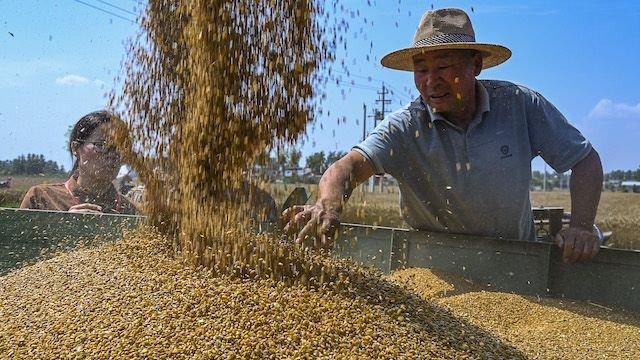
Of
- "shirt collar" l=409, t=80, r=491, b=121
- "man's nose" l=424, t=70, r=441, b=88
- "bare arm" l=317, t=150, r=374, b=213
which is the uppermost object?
"man's nose" l=424, t=70, r=441, b=88

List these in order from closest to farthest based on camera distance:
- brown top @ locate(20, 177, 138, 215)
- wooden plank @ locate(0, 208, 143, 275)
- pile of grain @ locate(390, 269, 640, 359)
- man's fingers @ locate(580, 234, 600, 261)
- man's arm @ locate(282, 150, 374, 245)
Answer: pile of grain @ locate(390, 269, 640, 359) < man's arm @ locate(282, 150, 374, 245) < man's fingers @ locate(580, 234, 600, 261) < wooden plank @ locate(0, 208, 143, 275) < brown top @ locate(20, 177, 138, 215)

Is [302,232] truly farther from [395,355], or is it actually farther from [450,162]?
[450,162]

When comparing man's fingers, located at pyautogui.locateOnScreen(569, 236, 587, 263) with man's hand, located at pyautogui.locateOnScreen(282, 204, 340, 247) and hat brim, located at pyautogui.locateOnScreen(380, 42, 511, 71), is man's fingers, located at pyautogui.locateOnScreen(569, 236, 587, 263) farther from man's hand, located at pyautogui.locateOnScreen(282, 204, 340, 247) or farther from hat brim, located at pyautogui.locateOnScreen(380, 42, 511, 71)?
hat brim, located at pyautogui.locateOnScreen(380, 42, 511, 71)

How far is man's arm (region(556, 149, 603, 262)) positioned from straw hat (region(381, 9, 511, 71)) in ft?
1.92

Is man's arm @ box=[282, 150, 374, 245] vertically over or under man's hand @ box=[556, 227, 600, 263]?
over

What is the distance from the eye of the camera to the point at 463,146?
8.20 feet

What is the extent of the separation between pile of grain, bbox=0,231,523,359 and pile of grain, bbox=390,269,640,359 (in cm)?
13

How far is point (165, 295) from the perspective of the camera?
1.58 m

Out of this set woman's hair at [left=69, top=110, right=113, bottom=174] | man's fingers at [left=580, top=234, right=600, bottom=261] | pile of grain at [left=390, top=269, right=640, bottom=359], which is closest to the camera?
pile of grain at [left=390, top=269, right=640, bottom=359]

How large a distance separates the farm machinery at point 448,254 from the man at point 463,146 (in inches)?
9.5

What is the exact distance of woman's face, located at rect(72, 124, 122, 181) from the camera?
3.24m

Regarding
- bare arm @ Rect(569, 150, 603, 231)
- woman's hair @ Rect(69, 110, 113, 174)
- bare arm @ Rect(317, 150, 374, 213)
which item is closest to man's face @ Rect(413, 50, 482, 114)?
bare arm @ Rect(317, 150, 374, 213)

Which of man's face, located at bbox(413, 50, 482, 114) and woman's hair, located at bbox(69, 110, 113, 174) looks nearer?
man's face, located at bbox(413, 50, 482, 114)

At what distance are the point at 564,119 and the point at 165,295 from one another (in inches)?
68.3
